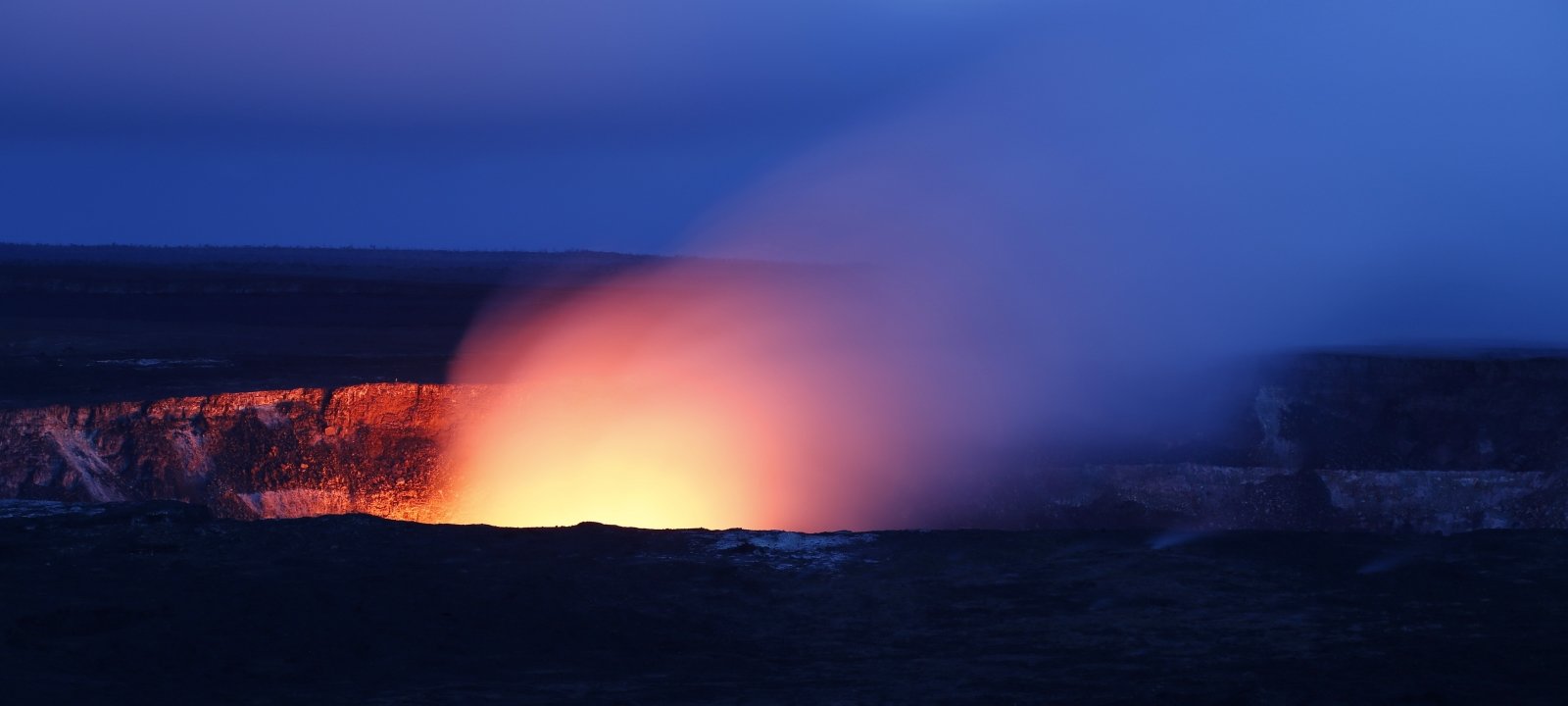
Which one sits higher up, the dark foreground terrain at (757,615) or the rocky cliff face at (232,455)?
the rocky cliff face at (232,455)

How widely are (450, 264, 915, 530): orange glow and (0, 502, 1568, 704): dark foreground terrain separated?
287 centimetres

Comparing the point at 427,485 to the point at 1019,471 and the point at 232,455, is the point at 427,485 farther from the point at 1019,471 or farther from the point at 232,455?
the point at 1019,471

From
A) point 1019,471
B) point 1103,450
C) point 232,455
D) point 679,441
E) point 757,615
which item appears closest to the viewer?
point 757,615

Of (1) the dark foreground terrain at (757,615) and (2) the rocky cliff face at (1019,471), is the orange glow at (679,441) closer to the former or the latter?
(2) the rocky cliff face at (1019,471)

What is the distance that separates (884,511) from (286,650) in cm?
592

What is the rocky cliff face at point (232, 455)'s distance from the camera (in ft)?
34.6

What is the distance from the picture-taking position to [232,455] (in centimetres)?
1096

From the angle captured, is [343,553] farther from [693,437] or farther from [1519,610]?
[1519,610]

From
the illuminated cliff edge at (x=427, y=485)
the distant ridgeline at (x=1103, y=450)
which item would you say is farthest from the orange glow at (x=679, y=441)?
the illuminated cliff edge at (x=427, y=485)

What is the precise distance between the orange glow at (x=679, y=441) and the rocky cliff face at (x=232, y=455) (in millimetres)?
541

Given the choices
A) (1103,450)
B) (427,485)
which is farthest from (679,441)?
(1103,450)

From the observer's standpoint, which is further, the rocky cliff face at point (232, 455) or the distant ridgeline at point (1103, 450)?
the distant ridgeline at point (1103, 450)

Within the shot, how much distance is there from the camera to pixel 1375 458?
37.1ft

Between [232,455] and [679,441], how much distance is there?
374 centimetres
